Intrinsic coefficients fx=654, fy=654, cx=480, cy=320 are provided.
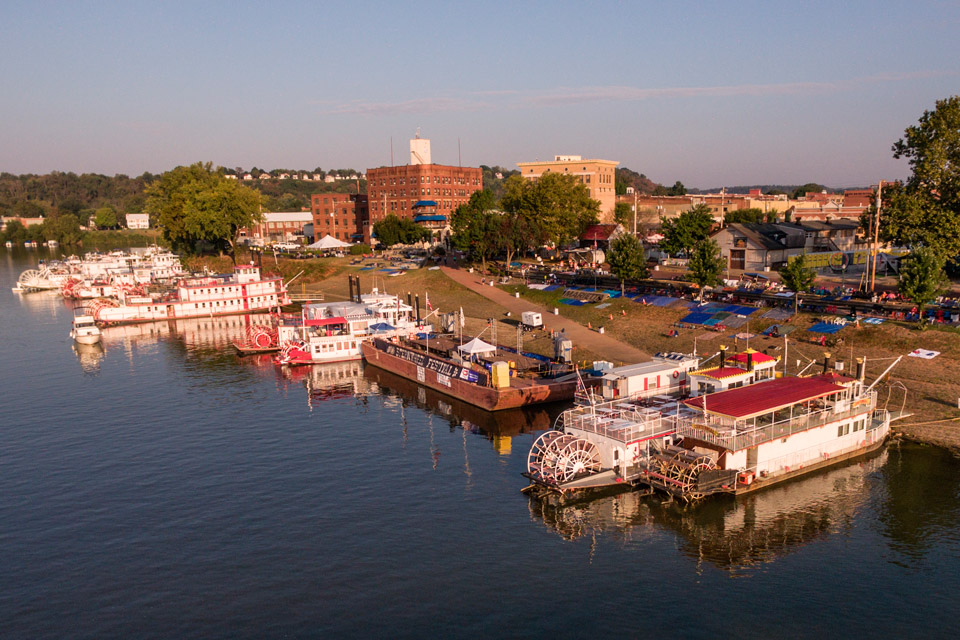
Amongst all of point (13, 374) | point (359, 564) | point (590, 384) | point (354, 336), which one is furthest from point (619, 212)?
point (359, 564)

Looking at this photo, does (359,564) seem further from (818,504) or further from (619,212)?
(619,212)

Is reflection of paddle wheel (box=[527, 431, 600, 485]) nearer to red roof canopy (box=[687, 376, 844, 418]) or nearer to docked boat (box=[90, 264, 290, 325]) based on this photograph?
red roof canopy (box=[687, 376, 844, 418])

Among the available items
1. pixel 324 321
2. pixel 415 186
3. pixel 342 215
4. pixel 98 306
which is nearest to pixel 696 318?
pixel 324 321

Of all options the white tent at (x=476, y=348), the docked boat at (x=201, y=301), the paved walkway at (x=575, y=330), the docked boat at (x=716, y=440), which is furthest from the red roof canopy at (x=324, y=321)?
the docked boat at (x=201, y=301)

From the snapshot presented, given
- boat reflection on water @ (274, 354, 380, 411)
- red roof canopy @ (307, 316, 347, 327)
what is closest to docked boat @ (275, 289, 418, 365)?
red roof canopy @ (307, 316, 347, 327)

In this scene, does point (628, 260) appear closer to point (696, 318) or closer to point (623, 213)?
point (696, 318)

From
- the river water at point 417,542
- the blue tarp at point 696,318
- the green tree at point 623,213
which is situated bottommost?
the river water at point 417,542

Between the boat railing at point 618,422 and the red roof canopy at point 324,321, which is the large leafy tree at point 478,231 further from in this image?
the boat railing at point 618,422
